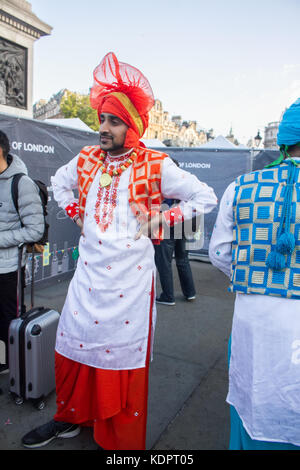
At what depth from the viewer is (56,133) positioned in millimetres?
5520

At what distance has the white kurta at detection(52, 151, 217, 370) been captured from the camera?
2078 millimetres

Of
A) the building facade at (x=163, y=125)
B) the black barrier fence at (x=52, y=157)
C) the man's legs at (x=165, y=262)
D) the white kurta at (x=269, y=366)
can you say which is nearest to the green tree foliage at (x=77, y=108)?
the building facade at (x=163, y=125)

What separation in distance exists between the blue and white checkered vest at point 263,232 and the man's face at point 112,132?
0.82m

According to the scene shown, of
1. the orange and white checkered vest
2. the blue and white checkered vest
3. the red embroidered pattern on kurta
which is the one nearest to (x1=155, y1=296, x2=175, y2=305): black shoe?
the orange and white checkered vest

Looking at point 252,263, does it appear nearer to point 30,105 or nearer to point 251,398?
point 251,398

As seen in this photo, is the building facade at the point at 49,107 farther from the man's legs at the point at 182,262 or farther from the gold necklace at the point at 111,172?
the gold necklace at the point at 111,172

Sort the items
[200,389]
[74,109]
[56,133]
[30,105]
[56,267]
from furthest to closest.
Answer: [74,109]
[30,105]
[56,267]
[56,133]
[200,389]

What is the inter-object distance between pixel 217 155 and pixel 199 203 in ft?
20.2

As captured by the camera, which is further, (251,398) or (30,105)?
(30,105)

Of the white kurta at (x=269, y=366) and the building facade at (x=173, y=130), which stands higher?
the building facade at (x=173, y=130)

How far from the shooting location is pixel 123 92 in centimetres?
218

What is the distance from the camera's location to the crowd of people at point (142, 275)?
156 centimetres

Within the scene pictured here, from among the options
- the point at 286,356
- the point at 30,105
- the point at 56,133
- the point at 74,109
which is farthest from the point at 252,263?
the point at 74,109

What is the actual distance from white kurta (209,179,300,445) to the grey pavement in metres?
0.97
